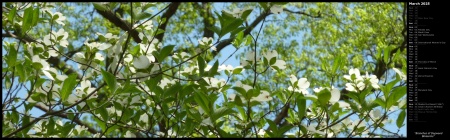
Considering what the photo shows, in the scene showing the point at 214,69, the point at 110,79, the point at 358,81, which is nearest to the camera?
the point at 110,79

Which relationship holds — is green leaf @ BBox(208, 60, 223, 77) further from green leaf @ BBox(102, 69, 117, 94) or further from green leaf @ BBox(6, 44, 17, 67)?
green leaf @ BBox(6, 44, 17, 67)

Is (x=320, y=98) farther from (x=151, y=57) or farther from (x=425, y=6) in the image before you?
(x=425, y=6)

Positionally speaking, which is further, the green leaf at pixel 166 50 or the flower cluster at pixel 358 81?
the flower cluster at pixel 358 81

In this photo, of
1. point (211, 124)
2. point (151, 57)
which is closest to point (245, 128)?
point (211, 124)

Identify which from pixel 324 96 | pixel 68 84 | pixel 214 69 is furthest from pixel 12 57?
pixel 324 96

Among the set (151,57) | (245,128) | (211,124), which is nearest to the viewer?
(211,124)

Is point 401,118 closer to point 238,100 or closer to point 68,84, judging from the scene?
point 238,100

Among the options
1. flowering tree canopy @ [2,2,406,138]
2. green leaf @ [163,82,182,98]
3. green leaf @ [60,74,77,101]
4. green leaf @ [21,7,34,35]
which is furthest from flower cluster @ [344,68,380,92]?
green leaf @ [21,7,34,35]

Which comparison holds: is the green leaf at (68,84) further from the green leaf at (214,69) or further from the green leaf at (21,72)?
the green leaf at (214,69)

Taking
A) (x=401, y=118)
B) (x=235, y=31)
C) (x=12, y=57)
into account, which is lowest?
(x=401, y=118)

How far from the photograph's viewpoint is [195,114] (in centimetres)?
147

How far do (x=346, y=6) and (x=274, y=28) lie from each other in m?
1.12

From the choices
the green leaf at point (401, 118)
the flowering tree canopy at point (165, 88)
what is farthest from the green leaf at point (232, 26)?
the green leaf at point (401, 118)

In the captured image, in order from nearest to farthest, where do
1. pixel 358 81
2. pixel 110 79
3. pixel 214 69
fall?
pixel 110 79
pixel 214 69
pixel 358 81
